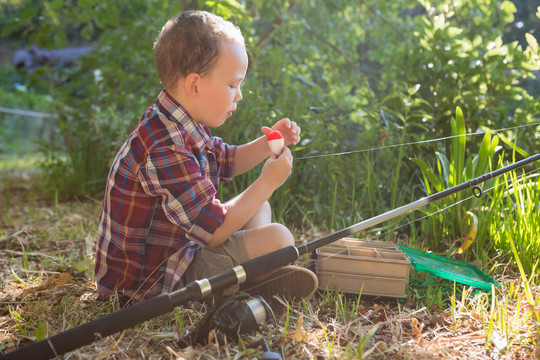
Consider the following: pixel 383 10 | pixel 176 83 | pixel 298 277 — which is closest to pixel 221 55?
pixel 176 83

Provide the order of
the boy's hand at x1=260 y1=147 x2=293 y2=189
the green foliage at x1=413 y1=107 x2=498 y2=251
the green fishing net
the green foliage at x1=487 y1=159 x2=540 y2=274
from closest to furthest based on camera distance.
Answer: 1. the boy's hand at x1=260 y1=147 x2=293 y2=189
2. the green fishing net
3. the green foliage at x1=487 y1=159 x2=540 y2=274
4. the green foliage at x1=413 y1=107 x2=498 y2=251

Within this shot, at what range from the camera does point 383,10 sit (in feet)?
13.2

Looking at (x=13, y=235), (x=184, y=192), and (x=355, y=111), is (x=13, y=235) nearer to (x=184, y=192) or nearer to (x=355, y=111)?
(x=184, y=192)

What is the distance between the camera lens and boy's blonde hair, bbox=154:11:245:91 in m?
1.53

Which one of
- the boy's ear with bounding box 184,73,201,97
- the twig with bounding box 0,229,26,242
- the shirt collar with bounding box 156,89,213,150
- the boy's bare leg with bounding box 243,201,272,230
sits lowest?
the twig with bounding box 0,229,26,242

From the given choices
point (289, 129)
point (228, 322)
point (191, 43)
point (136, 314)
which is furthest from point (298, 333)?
point (191, 43)

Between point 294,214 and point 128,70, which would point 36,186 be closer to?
point 128,70

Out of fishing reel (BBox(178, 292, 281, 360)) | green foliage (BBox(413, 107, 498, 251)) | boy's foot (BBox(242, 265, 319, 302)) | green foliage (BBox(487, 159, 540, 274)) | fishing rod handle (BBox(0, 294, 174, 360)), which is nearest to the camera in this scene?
fishing rod handle (BBox(0, 294, 174, 360))

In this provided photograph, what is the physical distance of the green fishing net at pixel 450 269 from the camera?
170 centimetres

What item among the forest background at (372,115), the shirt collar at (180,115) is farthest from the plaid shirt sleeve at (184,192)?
the forest background at (372,115)

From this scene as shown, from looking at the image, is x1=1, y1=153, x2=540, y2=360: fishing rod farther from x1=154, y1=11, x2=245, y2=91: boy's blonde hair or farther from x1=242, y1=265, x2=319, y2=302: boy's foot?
x1=154, y1=11, x2=245, y2=91: boy's blonde hair

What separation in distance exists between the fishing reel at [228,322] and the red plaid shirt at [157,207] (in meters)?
0.20

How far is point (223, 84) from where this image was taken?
1565 mm

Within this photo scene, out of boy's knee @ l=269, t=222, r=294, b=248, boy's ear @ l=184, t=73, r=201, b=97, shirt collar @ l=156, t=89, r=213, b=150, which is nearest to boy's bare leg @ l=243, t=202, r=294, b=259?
boy's knee @ l=269, t=222, r=294, b=248
